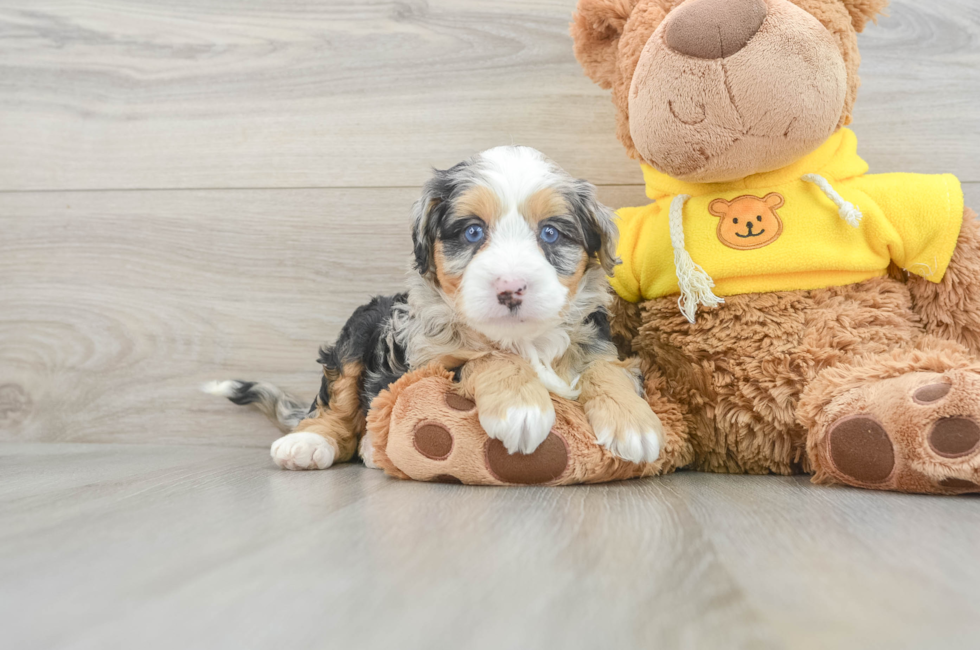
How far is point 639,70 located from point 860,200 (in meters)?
0.47

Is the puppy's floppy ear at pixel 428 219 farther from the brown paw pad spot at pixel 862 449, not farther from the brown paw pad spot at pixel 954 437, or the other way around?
the brown paw pad spot at pixel 954 437

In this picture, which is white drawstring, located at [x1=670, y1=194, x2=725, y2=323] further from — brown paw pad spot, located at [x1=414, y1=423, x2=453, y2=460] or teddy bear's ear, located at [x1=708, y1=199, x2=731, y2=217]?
brown paw pad spot, located at [x1=414, y1=423, x2=453, y2=460]

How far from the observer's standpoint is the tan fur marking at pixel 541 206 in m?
1.21

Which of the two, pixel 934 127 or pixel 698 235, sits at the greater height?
pixel 934 127

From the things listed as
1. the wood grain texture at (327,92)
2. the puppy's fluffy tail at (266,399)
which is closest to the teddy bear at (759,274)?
the wood grain texture at (327,92)

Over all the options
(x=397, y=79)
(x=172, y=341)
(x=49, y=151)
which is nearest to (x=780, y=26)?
(x=397, y=79)

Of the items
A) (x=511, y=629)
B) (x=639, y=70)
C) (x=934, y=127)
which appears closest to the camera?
(x=511, y=629)

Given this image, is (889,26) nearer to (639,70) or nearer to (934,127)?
(934,127)

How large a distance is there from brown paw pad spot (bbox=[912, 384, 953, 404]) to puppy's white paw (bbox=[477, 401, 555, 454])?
54 cm

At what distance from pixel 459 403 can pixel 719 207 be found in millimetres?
627

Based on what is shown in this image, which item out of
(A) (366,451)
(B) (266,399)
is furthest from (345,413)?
(B) (266,399)

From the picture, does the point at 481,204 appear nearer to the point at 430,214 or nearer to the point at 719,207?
the point at 430,214

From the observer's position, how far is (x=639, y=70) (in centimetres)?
124

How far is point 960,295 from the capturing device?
1.28 metres
